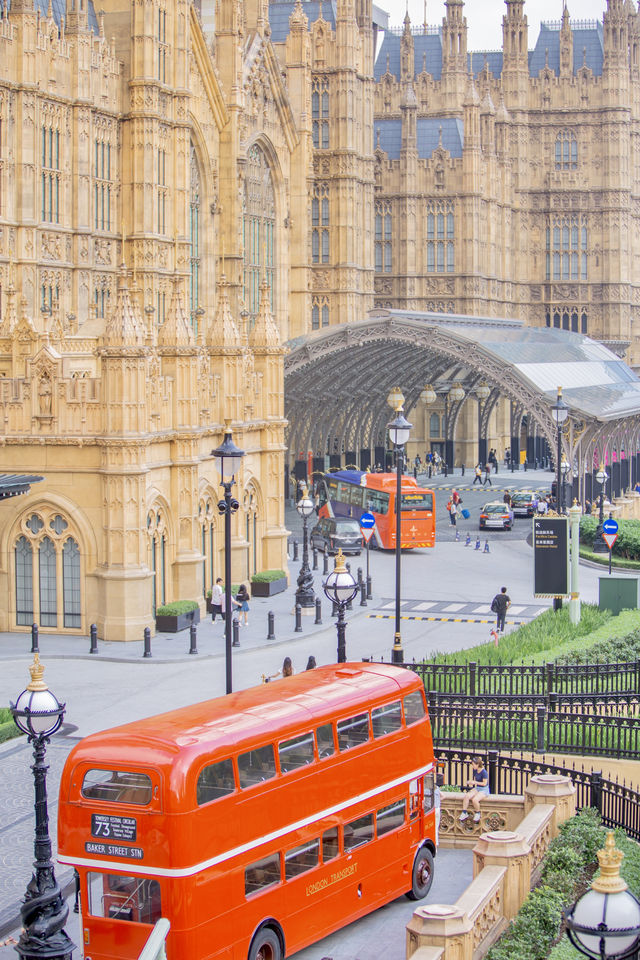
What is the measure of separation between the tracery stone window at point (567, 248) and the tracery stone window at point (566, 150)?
3.54m

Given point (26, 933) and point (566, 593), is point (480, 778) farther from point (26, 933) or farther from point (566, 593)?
point (566, 593)

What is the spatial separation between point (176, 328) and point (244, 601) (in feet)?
22.6

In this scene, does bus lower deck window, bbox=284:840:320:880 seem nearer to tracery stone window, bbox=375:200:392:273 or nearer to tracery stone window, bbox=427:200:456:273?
tracery stone window, bbox=375:200:392:273

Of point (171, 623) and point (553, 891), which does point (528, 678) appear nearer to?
point (553, 891)

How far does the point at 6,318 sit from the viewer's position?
4422 centimetres

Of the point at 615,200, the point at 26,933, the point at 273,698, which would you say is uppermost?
the point at 615,200

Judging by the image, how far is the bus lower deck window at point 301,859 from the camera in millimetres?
15602

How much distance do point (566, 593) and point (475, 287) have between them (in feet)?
203

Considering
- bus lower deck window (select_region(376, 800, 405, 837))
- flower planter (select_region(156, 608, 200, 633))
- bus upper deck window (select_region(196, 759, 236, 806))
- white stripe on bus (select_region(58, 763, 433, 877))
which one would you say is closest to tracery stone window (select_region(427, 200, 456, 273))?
flower planter (select_region(156, 608, 200, 633))

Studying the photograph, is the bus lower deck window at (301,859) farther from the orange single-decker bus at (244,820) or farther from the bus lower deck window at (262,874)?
the bus lower deck window at (262,874)

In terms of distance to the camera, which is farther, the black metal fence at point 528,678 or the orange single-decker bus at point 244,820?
the black metal fence at point 528,678

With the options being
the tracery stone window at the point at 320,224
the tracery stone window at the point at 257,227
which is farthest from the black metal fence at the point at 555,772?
the tracery stone window at the point at 320,224

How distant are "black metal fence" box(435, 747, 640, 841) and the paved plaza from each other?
4.98 ft

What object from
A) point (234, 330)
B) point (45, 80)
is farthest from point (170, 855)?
point (45, 80)
